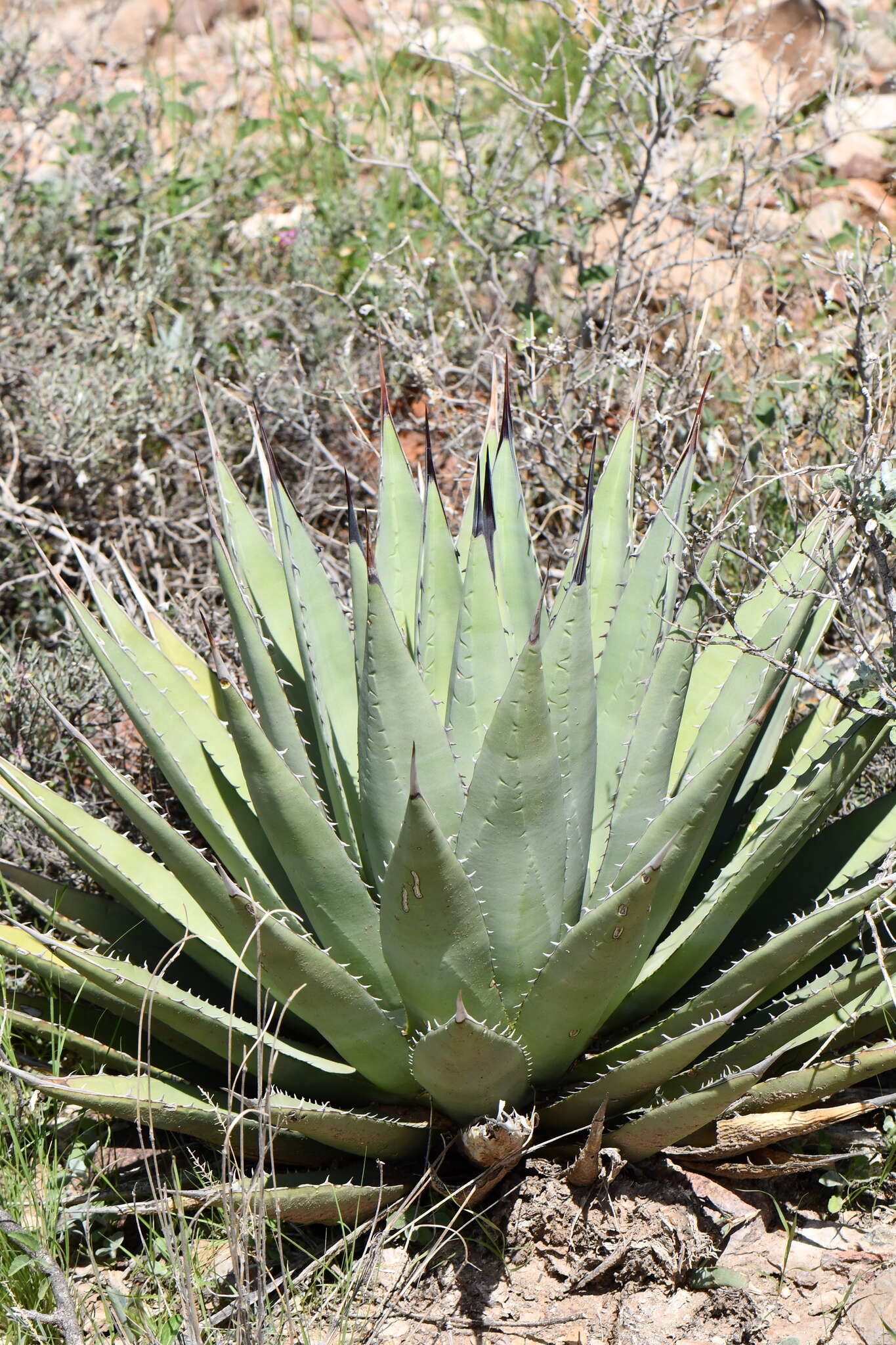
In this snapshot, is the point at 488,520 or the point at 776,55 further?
the point at 776,55

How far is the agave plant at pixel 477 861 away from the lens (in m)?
1.80

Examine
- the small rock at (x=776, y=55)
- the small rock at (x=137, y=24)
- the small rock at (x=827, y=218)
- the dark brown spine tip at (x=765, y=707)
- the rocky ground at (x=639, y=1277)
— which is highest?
the small rock at (x=137, y=24)

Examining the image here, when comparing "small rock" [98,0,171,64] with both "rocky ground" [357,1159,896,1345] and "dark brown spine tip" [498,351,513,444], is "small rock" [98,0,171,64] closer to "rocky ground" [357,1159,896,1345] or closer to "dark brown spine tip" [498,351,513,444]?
"dark brown spine tip" [498,351,513,444]

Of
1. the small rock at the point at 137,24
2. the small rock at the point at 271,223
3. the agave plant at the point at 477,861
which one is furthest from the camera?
the small rock at the point at 137,24

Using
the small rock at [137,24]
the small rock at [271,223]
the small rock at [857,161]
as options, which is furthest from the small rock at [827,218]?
the small rock at [137,24]

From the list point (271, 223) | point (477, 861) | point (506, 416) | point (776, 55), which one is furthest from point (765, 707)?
point (776, 55)

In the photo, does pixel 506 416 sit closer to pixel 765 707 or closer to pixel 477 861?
pixel 765 707

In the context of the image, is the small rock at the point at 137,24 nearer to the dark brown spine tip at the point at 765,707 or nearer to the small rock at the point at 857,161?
the small rock at the point at 857,161

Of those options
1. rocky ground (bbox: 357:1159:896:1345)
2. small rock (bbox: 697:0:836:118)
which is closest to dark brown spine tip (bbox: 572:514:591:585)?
rocky ground (bbox: 357:1159:896:1345)

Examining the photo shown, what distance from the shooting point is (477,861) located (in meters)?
1.82

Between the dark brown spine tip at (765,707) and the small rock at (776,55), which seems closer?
the dark brown spine tip at (765,707)

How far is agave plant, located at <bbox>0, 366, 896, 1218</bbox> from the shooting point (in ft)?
5.92

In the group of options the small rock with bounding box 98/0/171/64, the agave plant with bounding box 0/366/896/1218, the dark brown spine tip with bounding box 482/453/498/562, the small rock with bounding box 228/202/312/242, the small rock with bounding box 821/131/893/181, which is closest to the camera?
the agave plant with bounding box 0/366/896/1218

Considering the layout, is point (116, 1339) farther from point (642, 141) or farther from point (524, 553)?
point (642, 141)
